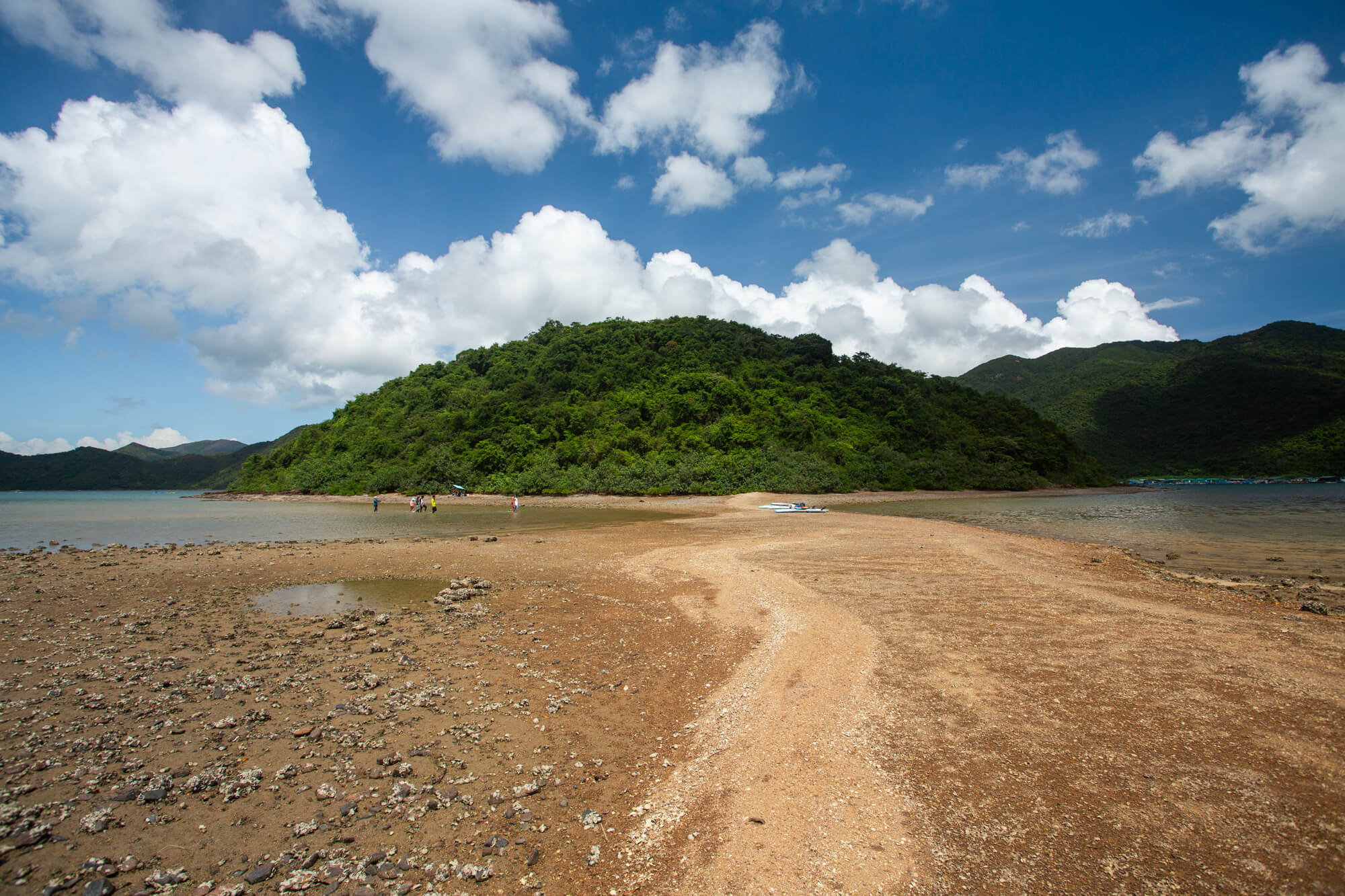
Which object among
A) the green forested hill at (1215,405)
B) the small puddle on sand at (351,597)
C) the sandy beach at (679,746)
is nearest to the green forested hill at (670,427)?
the green forested hill at (1215,405)

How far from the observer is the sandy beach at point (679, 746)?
4172 millimetres

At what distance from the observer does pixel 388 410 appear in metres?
89.7

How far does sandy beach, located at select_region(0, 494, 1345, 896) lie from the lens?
417 centimetres

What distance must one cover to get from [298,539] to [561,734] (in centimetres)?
2558

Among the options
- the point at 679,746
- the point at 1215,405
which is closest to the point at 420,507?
the point at 679,746

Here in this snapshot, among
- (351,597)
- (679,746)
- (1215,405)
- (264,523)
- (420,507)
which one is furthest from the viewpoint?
(1215,405)

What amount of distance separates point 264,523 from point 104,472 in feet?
518

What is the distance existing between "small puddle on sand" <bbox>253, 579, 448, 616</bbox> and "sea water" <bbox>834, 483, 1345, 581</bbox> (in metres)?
22.3

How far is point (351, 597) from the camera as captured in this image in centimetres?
1338

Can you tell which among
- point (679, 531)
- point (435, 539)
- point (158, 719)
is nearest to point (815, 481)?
point (679, 531)

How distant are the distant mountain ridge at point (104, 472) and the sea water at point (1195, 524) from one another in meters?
145

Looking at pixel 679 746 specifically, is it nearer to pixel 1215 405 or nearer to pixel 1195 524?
pixel 1195 524

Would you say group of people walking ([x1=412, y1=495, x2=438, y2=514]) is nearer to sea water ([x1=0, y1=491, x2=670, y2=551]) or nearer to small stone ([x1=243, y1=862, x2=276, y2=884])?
sea water ([x1=0, y1=491, x2=670, y2=551])

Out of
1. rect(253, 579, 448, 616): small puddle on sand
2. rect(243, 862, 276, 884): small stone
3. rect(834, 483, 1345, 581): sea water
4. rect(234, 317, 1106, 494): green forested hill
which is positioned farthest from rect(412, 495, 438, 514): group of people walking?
rect(243, 862, 276, 884): small stone
